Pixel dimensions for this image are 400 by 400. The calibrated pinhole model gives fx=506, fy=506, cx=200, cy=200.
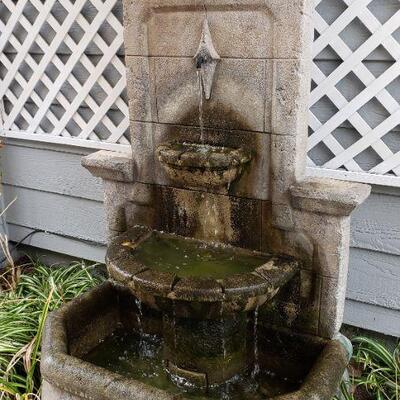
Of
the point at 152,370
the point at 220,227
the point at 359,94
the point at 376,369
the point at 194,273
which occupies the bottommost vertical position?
the point at 376,369

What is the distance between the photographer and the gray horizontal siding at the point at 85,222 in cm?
282

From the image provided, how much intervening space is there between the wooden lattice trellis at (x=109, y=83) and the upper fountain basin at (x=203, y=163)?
736mm

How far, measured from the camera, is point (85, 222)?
12.8 ft

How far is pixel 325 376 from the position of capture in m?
2.00

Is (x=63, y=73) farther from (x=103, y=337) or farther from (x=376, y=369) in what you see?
(x=376, y=369)

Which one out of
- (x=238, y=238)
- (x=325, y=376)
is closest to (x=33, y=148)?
(x=238, y=238)

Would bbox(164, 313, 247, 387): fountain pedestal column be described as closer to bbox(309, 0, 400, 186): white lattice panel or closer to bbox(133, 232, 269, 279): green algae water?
bbox(133, 232, 269, 279): green algae water

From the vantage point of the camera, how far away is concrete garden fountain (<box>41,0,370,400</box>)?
2086 mm

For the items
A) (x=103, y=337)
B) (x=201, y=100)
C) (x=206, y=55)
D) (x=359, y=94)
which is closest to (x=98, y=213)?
(x=103, y=337)

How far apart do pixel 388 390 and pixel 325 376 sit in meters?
0.93

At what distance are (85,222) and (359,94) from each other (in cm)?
225

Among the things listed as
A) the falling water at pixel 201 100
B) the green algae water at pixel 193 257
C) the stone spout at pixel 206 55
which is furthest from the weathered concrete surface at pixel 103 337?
the stone spout at pixel 206 55

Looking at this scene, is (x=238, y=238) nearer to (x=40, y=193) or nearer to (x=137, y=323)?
(x=137, y=323)

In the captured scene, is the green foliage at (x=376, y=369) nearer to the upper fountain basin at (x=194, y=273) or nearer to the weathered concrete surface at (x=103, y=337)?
the weathered concrete surface at (x=103, y=337)
